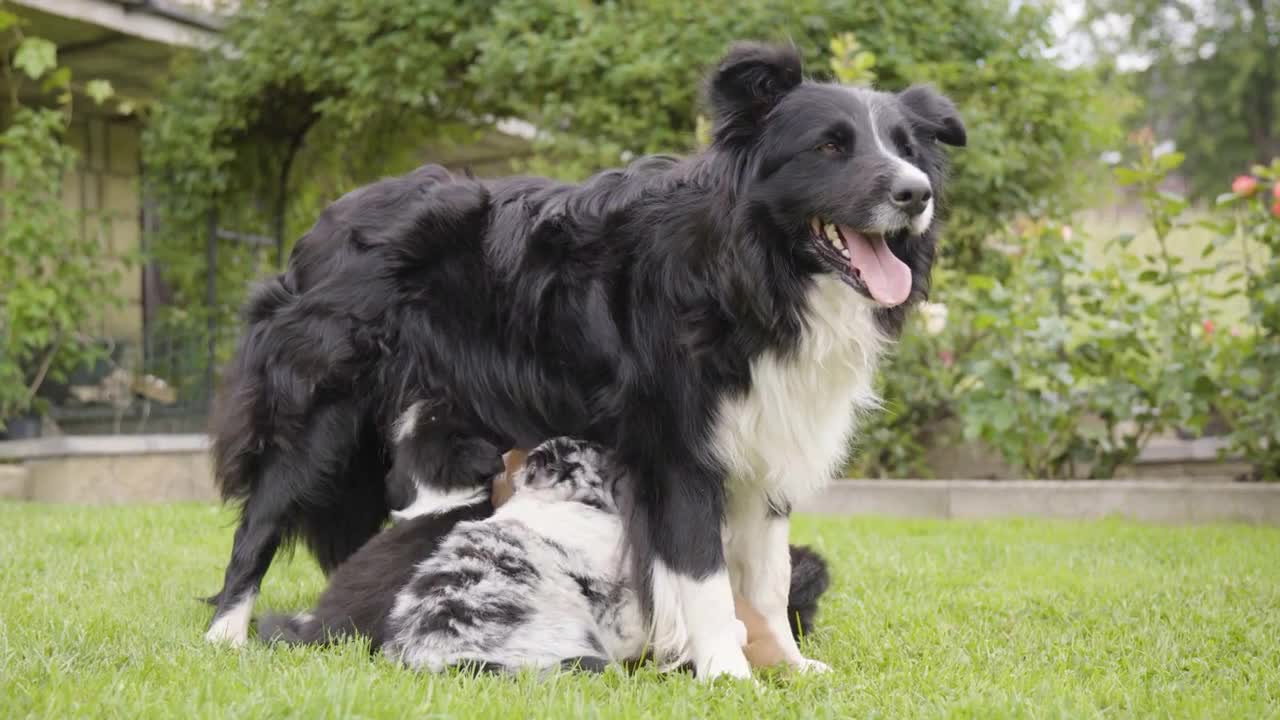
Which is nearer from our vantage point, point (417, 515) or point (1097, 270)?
point (417, 515)

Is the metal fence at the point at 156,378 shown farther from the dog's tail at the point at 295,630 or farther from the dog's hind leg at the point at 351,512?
the dog's tail at the point at 295,630

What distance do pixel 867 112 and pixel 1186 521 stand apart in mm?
4437

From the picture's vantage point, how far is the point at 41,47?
7.71 m

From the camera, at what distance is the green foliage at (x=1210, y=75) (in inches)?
1120

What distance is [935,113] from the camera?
3.66 metres

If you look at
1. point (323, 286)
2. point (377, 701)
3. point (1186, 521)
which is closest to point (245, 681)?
point (377, 701)

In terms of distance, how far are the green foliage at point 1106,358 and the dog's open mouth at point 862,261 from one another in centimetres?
408

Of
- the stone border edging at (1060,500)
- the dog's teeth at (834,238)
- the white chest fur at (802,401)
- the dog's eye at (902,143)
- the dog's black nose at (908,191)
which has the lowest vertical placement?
the stone border edging at (1060,500)

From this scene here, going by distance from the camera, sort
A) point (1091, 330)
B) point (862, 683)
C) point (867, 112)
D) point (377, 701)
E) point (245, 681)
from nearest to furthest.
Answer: point (377, 701), point (245, 681), point (862, 683), point (867, 112), point (1091, 330)

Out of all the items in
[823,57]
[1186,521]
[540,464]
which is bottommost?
[1186,521]

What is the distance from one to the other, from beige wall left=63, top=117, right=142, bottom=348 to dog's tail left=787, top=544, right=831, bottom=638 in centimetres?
718

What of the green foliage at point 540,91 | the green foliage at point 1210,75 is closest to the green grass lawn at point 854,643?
the green foliage at point 540,91

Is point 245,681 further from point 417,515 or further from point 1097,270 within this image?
point 1097,270

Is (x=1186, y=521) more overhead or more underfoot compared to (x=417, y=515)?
more underfoot
